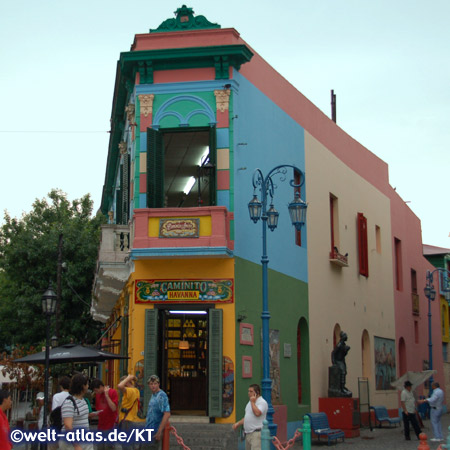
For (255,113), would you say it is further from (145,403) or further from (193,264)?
(145,403)

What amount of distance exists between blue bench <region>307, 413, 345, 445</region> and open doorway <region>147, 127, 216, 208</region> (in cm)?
672

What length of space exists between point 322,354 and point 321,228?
4149 mm

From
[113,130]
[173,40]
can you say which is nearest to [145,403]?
[173,40]

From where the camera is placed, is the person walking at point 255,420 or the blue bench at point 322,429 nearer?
the person walking at point 255,420

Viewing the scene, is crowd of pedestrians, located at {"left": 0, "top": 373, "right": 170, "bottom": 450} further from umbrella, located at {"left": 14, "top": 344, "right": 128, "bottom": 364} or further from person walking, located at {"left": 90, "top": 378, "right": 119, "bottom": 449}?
umbrella, located at {"left": 14, "top": 344, "right": 128, "bottom": 364}

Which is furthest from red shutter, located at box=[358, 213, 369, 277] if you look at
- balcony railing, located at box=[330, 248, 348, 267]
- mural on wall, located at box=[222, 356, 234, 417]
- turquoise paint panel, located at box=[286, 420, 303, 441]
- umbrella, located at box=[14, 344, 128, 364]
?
umbrella, located at box=[14, 344, 128, 364]

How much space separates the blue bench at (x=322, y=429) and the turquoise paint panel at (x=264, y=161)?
4.07 meters

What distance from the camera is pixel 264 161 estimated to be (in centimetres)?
2048

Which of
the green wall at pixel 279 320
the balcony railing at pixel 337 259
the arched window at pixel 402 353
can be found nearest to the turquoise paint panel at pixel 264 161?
the green wall at pixel 279 320

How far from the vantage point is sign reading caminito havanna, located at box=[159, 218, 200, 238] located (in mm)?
17609

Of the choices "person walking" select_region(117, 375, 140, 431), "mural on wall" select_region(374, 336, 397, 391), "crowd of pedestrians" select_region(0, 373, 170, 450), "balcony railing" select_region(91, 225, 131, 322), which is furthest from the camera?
"mural on wall" select_region(374, 336, 397, 391)

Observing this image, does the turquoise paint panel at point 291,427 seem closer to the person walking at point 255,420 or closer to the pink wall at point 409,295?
the person walking at point 255,420

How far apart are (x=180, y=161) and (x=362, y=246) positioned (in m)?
9.33

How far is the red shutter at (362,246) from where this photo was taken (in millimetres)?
28125
